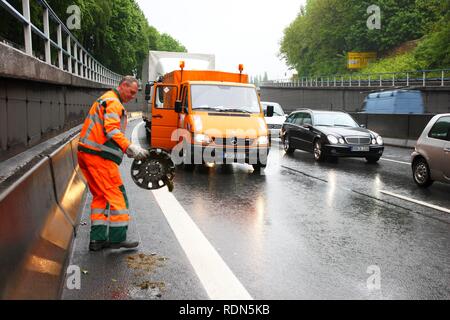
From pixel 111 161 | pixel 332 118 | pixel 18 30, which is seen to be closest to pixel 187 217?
pixel 111 161

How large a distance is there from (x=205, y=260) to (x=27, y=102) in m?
4.00

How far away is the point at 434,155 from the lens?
9.11 m

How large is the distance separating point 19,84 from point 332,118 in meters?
10.0

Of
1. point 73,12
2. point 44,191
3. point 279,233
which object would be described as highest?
point 73,12

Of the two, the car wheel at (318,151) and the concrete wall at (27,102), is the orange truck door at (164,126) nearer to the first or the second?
the concrete wall at (27,102)

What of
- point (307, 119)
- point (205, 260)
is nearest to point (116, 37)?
point (307, 119)

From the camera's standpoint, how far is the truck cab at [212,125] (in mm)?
10953

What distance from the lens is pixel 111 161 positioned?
5039 mm

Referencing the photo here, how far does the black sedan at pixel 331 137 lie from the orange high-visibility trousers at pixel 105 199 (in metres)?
9.08

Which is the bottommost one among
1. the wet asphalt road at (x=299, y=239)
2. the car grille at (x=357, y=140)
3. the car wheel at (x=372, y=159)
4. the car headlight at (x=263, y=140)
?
the wet asphalt road at (x=299, y=239)

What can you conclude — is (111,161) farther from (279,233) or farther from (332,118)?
(332,118)

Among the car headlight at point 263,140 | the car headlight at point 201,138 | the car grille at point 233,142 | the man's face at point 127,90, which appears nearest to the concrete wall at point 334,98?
the car headlight at point 263,140

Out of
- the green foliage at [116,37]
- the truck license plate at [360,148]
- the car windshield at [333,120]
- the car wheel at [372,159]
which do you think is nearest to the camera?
the truck license plate at [360,148]

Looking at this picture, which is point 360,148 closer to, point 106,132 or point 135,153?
point 135,153
